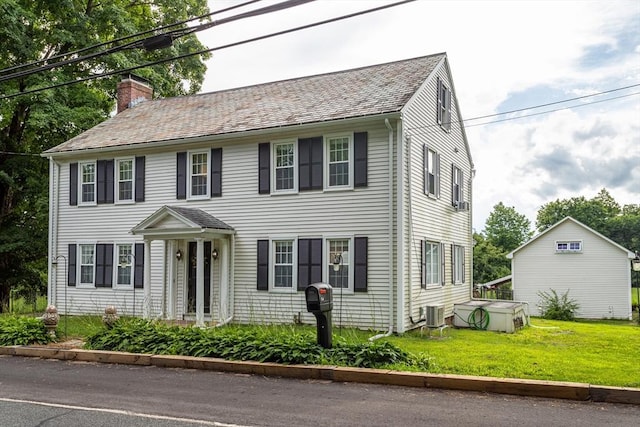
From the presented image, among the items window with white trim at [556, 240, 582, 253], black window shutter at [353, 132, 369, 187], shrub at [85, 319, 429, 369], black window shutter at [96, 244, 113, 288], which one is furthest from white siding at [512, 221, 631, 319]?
shrub at [85, 319, 429, 369]

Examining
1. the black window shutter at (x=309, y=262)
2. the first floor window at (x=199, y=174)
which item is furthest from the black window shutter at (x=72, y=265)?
the black window shutter at (x=309, y=262)

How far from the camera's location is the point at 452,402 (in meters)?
7.14

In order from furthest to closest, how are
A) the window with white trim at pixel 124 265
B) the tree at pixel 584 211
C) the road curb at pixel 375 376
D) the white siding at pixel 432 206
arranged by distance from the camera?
the tree at pixel 584 211
the window with white trim at pixel 124 265
the white siding at pixel 432 206
the road curb at pixel 375 376

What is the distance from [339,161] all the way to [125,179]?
278 inches

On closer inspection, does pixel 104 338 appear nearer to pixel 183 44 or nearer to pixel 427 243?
pixel 427 243

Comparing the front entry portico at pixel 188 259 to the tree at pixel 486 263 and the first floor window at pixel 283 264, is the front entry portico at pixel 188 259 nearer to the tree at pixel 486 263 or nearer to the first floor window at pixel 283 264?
the first floor window at pixel 283 264

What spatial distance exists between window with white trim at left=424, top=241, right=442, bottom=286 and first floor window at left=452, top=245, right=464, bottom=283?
1.73 m

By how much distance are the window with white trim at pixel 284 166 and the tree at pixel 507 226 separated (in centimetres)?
6108

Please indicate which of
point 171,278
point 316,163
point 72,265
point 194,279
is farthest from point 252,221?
point 72,265

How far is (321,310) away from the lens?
30.5 feet

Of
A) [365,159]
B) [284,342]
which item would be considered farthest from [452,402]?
[365,159]

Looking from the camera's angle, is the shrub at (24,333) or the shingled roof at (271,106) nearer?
the shrub at (24,333)

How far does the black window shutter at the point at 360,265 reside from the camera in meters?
14.1

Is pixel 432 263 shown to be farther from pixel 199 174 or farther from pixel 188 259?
pixel 199 174
